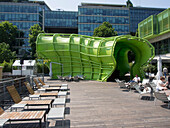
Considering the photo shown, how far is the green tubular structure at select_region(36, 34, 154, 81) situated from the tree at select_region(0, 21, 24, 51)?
109 feet

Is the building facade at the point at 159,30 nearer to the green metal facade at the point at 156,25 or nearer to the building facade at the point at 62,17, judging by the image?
the green metal facade at the point at 156,25

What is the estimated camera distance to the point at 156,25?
117 feet

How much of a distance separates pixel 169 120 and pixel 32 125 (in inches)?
179

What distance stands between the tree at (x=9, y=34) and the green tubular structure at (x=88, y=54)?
33159 millimetres

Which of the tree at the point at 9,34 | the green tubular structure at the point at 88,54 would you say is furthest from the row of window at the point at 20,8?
the green tubular structure at the point at 88,54

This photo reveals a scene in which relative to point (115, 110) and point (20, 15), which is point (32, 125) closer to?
point (115, 110)

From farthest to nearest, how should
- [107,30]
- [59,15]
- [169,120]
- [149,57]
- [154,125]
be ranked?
1. [59,15]
2. [107,30]
3. [149,57]
4. [169,120]
5. [154,125]

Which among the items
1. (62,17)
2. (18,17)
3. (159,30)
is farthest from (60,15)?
(159,30)

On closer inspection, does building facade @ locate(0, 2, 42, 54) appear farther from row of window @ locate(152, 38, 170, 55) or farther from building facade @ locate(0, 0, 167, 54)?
row of window @ locate(152, 38, 170, 55)

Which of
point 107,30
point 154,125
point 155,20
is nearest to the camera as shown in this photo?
point 154,125

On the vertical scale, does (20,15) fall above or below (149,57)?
above

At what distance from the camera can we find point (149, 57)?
20.9 m

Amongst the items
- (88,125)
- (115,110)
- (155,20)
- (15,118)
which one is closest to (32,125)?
(15,118)

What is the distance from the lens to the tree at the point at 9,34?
52403 mm
